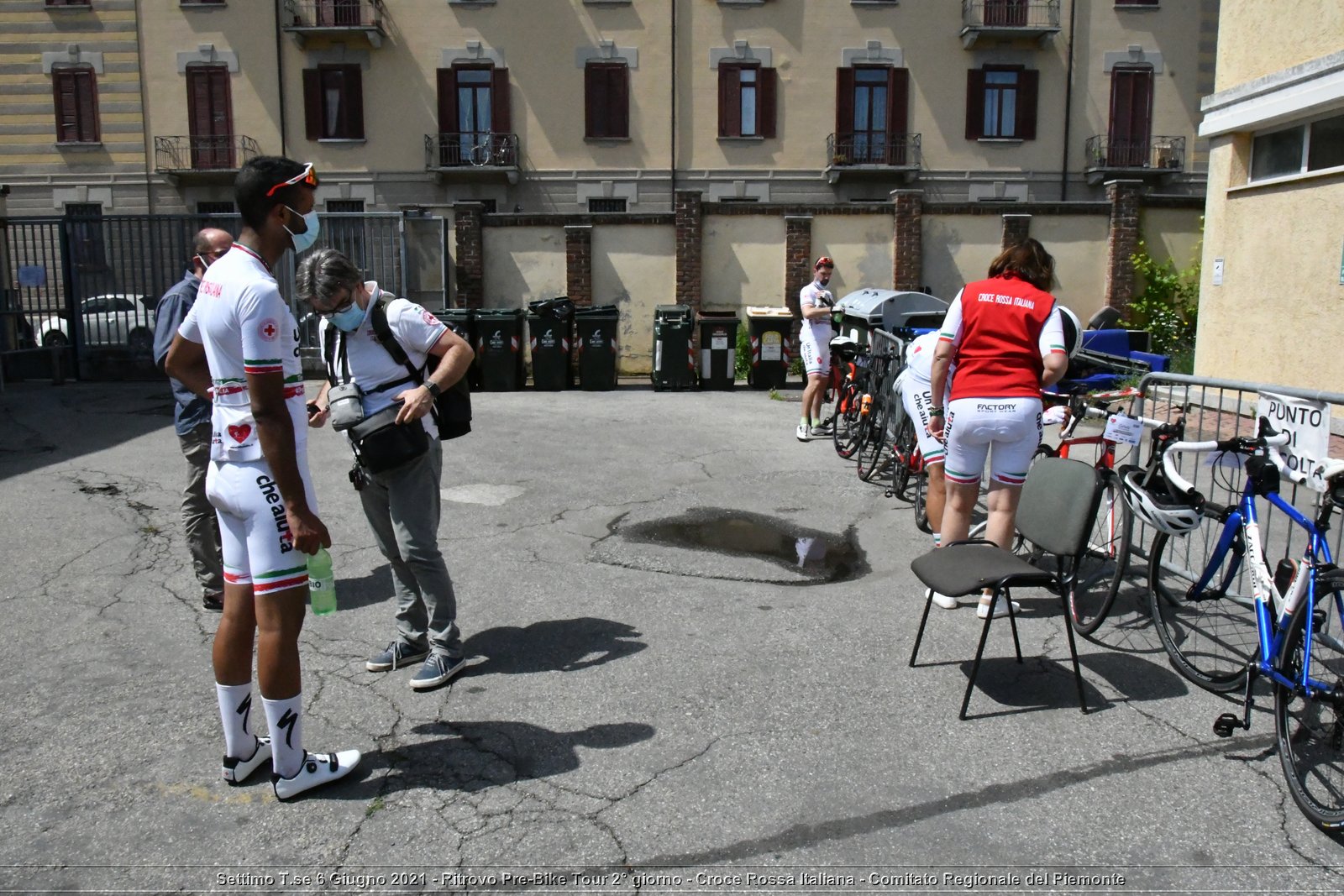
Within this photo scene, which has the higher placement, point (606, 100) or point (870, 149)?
point (606, 100)

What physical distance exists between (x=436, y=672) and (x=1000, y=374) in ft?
10.3

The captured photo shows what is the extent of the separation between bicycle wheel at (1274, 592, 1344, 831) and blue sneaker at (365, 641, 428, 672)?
3579mm

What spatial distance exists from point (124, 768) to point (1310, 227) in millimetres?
12844

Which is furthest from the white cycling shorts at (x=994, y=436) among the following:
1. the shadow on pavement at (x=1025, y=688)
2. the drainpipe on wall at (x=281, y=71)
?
the drainpipe on wall at (x=281, y=71)

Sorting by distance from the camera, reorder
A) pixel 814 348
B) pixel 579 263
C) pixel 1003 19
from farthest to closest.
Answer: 1. pixel 1003 19
2. pixel 579 263
3. pixel 814 348

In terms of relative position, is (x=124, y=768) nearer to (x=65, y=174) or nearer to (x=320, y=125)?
(x=320, y=125)

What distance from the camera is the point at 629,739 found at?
4.15 meters

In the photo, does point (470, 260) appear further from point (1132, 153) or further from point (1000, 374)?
point (1132, 153)

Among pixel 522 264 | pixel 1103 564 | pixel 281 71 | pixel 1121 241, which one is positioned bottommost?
pixel 1103 564

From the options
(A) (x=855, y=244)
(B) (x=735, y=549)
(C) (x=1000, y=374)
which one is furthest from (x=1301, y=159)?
(B) (x=735, y=549)

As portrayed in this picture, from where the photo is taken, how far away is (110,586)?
6211 millimetres

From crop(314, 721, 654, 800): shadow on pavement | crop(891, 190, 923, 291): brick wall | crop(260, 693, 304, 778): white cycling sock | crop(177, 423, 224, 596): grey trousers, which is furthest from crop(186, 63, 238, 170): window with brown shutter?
crop(260, 693, 304, 778): white cycling sock

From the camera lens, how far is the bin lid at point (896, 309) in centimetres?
1473

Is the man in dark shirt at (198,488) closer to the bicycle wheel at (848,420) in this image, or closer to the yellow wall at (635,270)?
the bicycle wheel at (848,420)
